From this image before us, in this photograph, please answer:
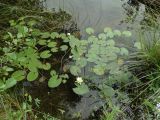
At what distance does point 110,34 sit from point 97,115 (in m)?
1.00

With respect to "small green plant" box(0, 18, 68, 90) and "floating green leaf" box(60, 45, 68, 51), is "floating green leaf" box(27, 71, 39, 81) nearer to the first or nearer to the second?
"small green plant" box(0, 18, 68, 90)

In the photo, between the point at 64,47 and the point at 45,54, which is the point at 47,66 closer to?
the point at 45,54

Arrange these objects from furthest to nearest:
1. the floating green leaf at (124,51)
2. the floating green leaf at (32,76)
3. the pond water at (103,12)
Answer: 1. the pond water at (103,12)
2. the floating green leaf at (124,51)
3. the floating green leaf at (32,76)

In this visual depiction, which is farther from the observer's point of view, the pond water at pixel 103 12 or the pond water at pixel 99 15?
the pond water at pixel 103 12

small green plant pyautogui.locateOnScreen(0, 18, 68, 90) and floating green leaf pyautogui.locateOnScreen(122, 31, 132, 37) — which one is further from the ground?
floating green leaf pyautogui.locateOnScreen(122, 31, 132, 37)

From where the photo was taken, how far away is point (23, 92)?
3.15 metres

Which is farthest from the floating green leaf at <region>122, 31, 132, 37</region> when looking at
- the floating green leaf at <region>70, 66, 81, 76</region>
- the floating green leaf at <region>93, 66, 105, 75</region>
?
the floating green leaf at <region>70, 66, 81, 76</region>

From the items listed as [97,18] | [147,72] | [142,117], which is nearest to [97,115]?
[142,117]

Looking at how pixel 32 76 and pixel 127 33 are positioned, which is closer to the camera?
pixel 32 76

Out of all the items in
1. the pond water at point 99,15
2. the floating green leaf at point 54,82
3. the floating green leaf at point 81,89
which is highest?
the pond water at point 99,15

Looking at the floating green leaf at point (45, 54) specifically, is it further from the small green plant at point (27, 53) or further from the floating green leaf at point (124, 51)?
the floating green leaf at point (124, 51)

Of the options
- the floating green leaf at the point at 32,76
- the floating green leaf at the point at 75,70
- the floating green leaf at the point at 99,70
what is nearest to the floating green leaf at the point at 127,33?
the floating green leaf at the point at 99,70

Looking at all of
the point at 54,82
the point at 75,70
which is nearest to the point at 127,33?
the point at 75,70

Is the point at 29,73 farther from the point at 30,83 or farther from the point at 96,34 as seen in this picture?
the point at 96,34
